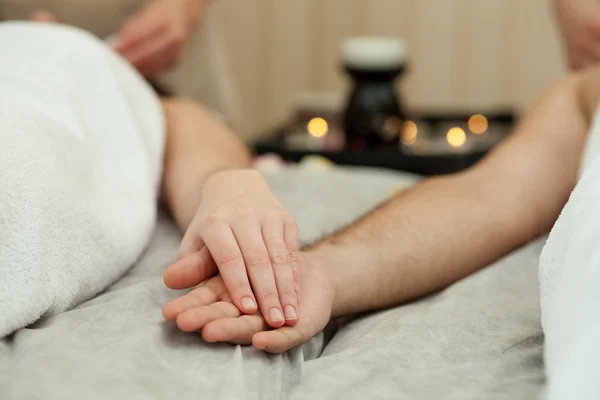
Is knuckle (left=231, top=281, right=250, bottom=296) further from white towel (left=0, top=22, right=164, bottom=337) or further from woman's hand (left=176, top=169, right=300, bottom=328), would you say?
white towel (left=0, top=22, right=164, bottom=337)

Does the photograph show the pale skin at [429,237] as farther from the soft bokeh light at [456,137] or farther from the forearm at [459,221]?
the soft bokeh light at [456,137]

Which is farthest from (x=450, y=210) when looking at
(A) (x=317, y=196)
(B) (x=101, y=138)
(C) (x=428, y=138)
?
(C) (x=428, y=138)

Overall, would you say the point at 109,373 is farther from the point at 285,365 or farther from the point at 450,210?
the point at 450,210

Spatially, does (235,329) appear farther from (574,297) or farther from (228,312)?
(574,297)

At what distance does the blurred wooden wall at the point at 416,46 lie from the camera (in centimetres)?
240

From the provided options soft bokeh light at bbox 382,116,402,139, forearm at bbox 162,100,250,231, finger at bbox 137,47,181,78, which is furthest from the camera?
soft bokeh light at bbox 382,116,402,139

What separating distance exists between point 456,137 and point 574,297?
58.1 inches

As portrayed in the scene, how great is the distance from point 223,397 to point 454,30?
212cm

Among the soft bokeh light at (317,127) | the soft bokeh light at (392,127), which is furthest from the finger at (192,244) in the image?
the soft bokeh light at (317,127)

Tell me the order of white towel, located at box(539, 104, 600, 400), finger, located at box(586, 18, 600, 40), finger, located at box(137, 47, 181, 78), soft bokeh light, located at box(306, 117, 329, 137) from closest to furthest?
white towel, located at box(539, 104, 600, 400)
finger, located at box(586, 18, 600, 40)
finger, located at box(137, 47, 181, 78)
soft bokeh light, located at box(306, 117, 329, 137)

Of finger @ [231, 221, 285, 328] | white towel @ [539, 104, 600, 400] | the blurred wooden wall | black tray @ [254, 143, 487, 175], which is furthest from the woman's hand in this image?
the blurred wooden wall

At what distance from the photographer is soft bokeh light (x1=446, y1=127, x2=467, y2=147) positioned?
190 centimetres

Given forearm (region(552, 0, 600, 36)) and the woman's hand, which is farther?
forearm (region(552, 0, 600, 36))

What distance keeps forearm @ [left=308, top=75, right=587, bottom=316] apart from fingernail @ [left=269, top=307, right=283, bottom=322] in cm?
12
